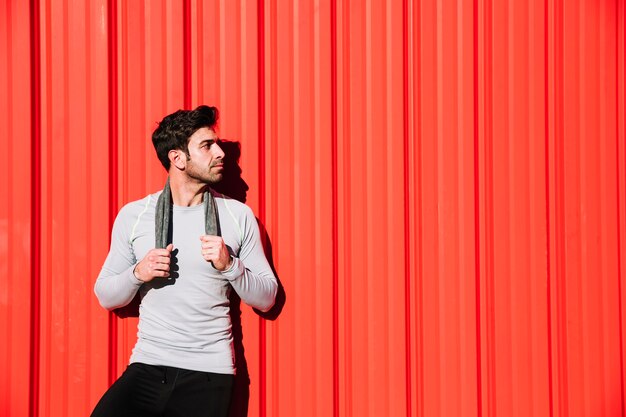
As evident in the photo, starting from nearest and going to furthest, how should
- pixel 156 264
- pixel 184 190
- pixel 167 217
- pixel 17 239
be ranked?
pixel 156 264, pixel 167 217, pixel 184 190, pixel 17 239

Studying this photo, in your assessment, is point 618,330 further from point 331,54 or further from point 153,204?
point 153,204

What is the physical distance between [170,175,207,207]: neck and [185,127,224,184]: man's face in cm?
5

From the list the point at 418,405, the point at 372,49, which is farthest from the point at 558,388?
the point at 372,49

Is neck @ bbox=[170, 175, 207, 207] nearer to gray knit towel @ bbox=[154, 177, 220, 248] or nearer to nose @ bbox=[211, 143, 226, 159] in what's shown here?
gray knit towel @ bbox=[154, 177, 220, 248]

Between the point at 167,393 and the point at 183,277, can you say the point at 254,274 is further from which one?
the point at 167,393

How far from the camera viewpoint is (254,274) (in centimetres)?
231

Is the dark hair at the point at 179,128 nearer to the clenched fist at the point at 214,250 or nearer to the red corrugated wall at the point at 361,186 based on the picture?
the red corrugated wall at the point at 361,186

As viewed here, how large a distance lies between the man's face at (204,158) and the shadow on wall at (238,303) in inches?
9.2

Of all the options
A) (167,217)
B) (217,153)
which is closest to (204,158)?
(217,153)

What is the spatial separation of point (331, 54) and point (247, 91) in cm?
49

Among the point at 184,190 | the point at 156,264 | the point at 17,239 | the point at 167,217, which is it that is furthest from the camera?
the point at 17,239

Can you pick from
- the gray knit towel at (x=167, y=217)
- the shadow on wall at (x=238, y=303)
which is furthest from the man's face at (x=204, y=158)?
the shadow on wall at (x=238, y=303)

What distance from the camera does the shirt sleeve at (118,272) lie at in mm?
2189

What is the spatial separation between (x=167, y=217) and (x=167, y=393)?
2.51ft
